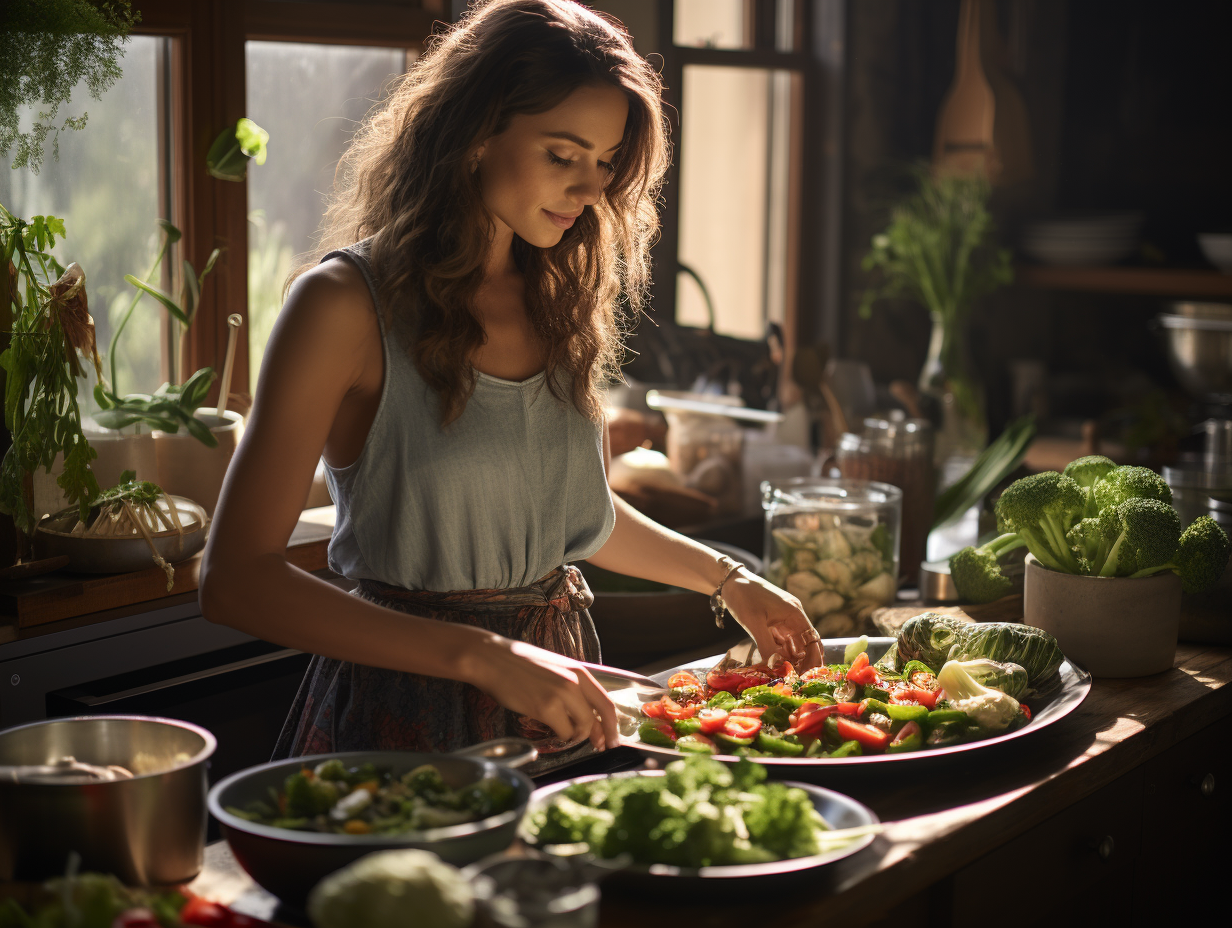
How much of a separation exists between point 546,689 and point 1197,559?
3.19 feet

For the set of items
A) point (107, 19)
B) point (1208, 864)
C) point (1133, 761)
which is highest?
point (107, 19)

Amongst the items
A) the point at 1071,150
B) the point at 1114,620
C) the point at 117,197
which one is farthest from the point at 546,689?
the point at 1071,150

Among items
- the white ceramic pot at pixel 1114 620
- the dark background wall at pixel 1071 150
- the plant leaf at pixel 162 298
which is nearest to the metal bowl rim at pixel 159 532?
the plant leaf at pixel 162 298

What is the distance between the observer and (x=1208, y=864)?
175 centimetres

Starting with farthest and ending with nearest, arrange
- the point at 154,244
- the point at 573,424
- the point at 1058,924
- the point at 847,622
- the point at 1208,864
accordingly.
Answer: the point at 154,244 → the point at 847,622 → the point at 1208,864 → the point at 573,424 → the point at 1058,924

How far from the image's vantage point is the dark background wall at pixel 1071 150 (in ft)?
12.9

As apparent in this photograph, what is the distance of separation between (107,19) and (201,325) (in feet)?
1.99

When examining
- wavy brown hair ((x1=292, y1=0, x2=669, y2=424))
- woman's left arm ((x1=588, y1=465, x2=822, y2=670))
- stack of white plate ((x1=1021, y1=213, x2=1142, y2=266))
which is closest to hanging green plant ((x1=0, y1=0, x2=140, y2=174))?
wavy brown hair ((x1=292, y1=0, x2=669, y2=424))

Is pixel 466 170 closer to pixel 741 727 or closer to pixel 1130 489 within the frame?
pixel 741 727

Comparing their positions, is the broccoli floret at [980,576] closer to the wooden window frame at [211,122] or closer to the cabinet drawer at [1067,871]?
the cabinet drawer at [1067,871]

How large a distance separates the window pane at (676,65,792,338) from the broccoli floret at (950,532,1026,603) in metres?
1.69

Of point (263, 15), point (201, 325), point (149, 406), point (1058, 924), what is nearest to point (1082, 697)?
point (1058, 924)

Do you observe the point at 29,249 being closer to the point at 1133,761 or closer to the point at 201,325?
the point at 201,325

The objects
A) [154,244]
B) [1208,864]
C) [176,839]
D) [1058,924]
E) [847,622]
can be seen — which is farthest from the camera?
[154,244]
